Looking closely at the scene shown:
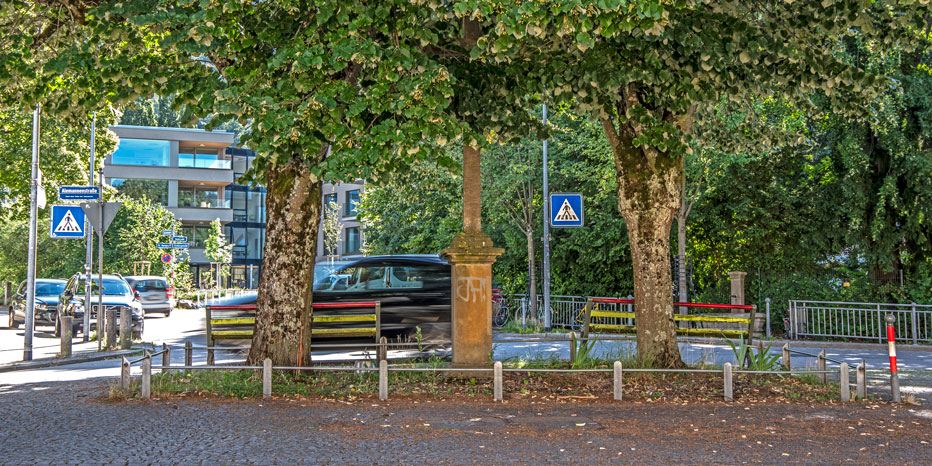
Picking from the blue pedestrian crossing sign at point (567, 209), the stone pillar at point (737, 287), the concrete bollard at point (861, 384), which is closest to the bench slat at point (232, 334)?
the concrete bollard at point (861, 384)

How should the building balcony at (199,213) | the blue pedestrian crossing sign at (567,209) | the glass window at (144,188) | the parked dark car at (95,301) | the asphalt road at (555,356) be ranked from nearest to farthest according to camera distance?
the asphalt road at (555,356)
the blue pedestrian crossing sign at (567,209)
the parked dark car at (95,301)
the glass window at (144,188)
the building balcony at (199,213)

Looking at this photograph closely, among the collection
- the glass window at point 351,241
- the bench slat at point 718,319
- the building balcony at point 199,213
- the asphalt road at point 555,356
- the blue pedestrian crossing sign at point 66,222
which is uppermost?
the building balcony at point 199,213

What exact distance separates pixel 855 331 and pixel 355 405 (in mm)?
14790

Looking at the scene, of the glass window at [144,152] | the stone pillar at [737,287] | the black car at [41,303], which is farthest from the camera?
the glass window at [144,152]

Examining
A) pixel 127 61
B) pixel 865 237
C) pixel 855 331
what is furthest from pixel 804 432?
pixel 865 237

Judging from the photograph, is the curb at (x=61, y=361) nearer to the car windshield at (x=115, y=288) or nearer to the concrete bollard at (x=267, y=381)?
the concrete bollard at (x=267, y=381)

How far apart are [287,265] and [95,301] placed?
14.5 m

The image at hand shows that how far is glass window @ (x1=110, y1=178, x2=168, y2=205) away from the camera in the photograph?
59.0 m

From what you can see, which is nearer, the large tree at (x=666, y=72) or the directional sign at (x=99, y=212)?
the large tree at (x=666, y=72)

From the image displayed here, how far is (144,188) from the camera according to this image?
199ft

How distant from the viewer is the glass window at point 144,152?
58.3 metres

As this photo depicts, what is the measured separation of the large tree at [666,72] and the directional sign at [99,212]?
8.63 metres

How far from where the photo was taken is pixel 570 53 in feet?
33.3

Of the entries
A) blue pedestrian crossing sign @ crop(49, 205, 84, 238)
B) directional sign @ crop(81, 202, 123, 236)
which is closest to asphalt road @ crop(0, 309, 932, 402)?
blue pedestrian crossing sign @ crop(49, 205, 84, 238)
